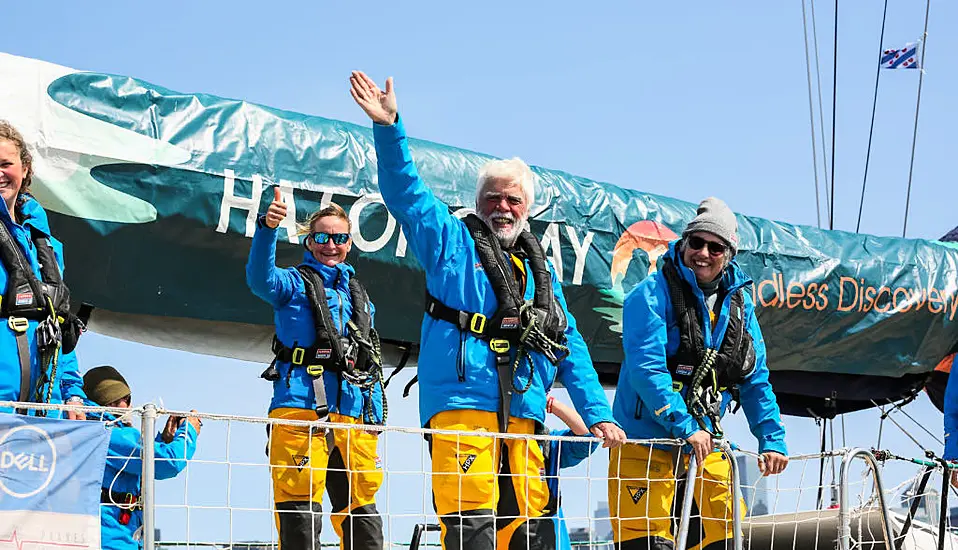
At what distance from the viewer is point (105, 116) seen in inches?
239

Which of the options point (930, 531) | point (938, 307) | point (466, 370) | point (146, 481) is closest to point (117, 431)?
point (146, 481)

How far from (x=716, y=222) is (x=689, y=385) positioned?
0.65 meters

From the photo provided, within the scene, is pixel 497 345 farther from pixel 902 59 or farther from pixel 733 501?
pixel 902 59

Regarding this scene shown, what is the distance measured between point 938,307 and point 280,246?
497 cm

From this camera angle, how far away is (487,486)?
407cm

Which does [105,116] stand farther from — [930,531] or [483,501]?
[930,531]

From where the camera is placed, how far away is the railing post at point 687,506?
15.0 ft

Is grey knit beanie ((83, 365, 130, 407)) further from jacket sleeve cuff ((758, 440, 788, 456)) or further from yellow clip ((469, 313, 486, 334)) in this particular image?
jacket sleeve cuff ((758, 440, 788, 456))

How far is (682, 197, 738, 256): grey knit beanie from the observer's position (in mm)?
4812

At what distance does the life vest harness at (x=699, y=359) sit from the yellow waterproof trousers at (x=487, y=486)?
0.80 meters

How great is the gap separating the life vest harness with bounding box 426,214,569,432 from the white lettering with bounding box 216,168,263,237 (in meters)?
2.36

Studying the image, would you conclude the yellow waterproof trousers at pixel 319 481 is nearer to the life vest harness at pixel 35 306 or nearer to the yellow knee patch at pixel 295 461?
the yellow knee patch at pixel 295 461

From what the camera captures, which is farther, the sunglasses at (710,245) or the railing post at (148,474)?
the sunglasses at (710,245)

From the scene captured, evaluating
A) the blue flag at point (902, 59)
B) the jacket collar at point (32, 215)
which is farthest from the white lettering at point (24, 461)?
the blue flag at point (902, 59)
